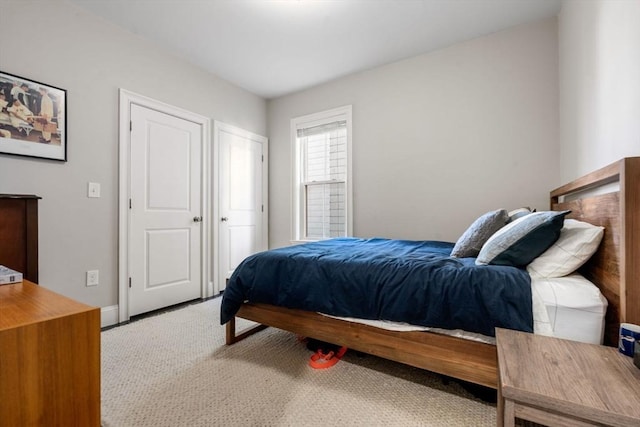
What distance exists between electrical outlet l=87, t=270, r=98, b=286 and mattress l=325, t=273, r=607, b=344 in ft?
9.63

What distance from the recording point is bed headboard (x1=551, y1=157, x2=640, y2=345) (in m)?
0.94

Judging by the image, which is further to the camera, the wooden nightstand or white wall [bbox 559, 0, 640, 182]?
white wall [bbox 559, 0, 640, 182]

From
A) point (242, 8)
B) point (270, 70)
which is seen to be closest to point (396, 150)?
point (270, 70)

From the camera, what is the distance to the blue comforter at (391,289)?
1197 mm

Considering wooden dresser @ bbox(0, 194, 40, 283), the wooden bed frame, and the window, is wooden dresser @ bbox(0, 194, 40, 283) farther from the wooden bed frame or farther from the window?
the window

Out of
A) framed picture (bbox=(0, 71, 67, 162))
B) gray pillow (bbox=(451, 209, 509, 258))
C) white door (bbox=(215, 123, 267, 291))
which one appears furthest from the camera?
white door (bbox=(215, 123, 267, 291))

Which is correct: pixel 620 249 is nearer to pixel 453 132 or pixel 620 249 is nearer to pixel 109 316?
pixel 453 132

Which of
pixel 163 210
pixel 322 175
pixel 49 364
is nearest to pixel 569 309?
pixel 49 364

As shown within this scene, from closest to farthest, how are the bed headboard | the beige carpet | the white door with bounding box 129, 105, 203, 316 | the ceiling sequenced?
the bed headboard, the beige carpet, the ceiling, the white door with bounding box 129, 105, 203, 316

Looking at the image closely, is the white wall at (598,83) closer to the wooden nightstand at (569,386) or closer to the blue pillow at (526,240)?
the blue pillow at (526,240)

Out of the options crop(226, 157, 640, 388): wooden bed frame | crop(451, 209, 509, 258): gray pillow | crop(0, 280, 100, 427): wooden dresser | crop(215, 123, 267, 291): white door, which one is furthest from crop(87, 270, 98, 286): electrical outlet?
crop(451, 209, 509, 258): gray pillow

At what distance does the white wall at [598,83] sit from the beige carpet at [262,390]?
1430 millimetres

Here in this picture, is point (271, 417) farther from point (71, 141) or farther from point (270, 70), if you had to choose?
point (270, 70)

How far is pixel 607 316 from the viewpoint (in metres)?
1.07
